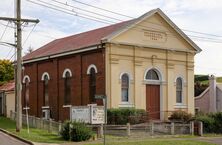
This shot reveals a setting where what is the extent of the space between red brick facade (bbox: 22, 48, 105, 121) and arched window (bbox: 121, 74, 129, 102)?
1690 millimetres

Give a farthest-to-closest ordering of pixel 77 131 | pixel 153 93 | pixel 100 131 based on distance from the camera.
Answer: pixel 153 93 → pixel 100 131 → pixel 77 131

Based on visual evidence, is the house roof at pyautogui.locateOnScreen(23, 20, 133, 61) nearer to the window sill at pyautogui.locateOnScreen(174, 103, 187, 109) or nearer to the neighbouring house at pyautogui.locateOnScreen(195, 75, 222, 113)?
the window sill at pyautogui.locateOnScreen(174, 103, 187, 109)

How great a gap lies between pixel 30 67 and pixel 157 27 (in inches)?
550

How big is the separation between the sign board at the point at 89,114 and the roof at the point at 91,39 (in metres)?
7.42

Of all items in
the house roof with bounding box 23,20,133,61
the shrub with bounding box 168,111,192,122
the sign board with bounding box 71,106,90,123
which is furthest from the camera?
the house roof with bounding box 23,20,133,61

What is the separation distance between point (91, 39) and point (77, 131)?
45.9 feet

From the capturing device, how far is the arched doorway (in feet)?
141

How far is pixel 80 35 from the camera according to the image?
49844mm

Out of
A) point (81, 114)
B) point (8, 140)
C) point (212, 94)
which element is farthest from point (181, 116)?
point (212, 94)

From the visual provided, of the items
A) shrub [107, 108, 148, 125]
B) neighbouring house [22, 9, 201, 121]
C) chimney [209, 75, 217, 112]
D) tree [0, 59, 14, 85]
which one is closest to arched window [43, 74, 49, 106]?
neighbouring house [22, 9, 201, 121]

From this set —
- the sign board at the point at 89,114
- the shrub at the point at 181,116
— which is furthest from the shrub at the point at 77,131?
the shrub at the point at 181,116

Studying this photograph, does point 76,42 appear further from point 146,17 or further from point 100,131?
point 100,131

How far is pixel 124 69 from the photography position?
4119cm

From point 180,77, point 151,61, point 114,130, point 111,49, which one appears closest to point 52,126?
point 114,130
